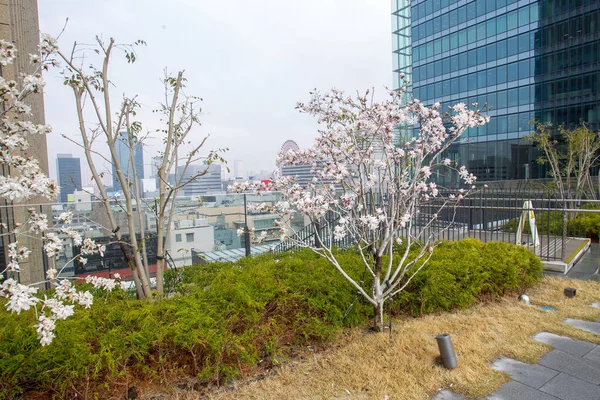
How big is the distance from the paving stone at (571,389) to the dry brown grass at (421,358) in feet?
1.01

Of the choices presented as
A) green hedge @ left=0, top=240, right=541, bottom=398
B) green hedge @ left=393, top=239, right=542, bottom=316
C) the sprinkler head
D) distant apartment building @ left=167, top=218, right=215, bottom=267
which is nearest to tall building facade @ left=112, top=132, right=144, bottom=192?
green hedge @ left=0, top=240, right=541, bottom=398

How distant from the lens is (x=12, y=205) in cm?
476

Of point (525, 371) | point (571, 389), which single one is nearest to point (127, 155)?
point (525, 371)

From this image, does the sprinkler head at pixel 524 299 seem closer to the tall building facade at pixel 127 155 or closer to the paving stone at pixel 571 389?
the paving stone at pixel 571 389

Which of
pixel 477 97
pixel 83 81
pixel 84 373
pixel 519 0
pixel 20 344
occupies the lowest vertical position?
pixel 84 373

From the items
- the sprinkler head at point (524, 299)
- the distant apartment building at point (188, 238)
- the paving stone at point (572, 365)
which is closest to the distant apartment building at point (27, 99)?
the distant apartment building at point (188, 238)

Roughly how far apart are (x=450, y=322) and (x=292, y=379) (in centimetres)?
206

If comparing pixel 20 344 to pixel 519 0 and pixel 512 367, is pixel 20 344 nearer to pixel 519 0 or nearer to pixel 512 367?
pixel 512 367

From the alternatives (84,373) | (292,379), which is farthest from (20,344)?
(292,379)

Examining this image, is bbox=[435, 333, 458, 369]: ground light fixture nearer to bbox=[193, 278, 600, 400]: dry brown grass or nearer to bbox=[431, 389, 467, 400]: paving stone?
bbox=[193, 278, 600, 400]: dry brown grass

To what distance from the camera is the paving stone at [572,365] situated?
3049 mm

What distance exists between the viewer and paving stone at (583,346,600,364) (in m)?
3.33

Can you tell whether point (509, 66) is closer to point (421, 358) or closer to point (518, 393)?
point (421, 358)

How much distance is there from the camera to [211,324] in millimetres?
3135
